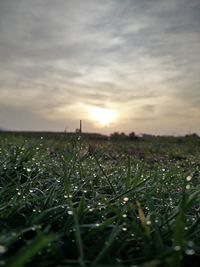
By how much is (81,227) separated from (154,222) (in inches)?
15.1

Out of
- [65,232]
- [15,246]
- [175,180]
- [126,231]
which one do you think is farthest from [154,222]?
[175,180]

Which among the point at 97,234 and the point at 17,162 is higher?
the point at 17,162

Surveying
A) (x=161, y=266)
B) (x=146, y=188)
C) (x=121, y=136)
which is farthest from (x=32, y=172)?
(x=121, y=136)

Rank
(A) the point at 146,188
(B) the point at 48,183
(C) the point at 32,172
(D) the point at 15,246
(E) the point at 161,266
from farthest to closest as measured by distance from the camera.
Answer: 1. (C) the point at 32,172
2. (B) the point at 48,183
3. (A) the point at 146,188
4. (D) the point at 15,246
5. (E) the point at 161,266

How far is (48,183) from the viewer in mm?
3369

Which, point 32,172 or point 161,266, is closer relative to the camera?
point 161,266

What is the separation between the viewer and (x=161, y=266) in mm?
1881

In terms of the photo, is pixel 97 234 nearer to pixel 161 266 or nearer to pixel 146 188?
pixel 161 266

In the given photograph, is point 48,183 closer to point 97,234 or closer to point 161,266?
point 97,234

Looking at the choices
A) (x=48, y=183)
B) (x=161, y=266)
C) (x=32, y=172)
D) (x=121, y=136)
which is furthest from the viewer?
(x=121, y=136)

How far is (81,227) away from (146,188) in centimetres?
99

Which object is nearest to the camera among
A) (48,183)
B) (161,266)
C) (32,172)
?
(161,266)

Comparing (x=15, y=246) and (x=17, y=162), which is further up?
(x=17, y=162)

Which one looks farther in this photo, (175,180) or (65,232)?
(175,180)
